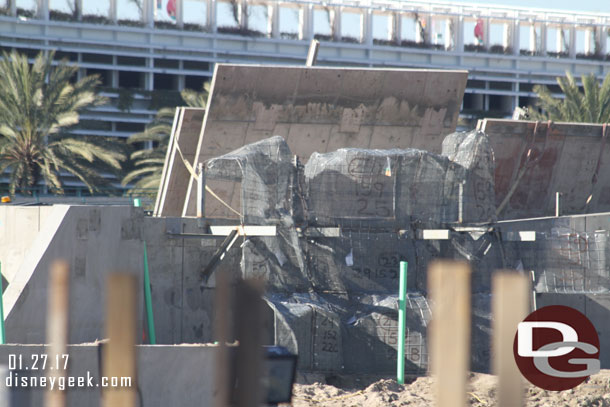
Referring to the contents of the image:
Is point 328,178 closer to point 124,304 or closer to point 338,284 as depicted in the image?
point 338,284

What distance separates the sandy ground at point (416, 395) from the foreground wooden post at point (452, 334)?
7.79 m

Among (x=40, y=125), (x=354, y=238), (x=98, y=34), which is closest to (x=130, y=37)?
(x=98, y=34)

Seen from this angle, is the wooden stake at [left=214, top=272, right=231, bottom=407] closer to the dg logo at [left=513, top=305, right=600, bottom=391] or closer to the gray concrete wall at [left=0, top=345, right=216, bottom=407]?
the gray concrete wall at [left=0, top=345, right=216, bottom=407]

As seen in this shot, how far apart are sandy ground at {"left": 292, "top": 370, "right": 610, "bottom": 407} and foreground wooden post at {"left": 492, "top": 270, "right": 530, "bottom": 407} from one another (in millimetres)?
7858

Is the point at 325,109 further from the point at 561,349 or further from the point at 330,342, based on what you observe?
the point at 561,349

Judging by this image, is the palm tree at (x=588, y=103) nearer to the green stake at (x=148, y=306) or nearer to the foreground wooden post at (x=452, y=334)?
the green stake at (x=148, y=306)

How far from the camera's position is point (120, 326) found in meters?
3.01

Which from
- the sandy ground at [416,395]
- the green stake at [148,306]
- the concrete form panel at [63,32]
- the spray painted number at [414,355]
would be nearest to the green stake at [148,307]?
the green stake at [148,306]

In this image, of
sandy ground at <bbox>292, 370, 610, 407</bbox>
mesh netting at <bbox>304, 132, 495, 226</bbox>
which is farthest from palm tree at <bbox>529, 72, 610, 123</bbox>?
sandy ground at <bbox>292, 370, 610, 407</bbox>

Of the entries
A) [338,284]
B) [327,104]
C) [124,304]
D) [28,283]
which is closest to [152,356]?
[28,283]

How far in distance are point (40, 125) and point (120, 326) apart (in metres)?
27.1

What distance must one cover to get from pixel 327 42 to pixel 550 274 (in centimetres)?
3802

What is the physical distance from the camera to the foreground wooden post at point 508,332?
9.11 feet

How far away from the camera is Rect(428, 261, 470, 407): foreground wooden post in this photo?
2.82 metres
